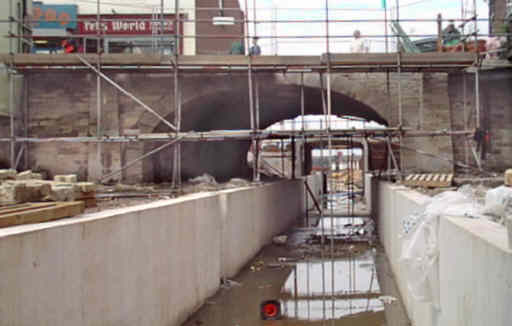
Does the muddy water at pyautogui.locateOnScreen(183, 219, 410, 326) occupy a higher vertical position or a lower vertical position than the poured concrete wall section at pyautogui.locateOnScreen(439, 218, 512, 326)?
lower

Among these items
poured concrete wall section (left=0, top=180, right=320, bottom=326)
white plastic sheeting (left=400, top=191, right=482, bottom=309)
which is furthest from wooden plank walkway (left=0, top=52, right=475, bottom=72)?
white plastic sheeting (left=400, top=191, right=482, bottom=309)

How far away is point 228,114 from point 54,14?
20.9 feet

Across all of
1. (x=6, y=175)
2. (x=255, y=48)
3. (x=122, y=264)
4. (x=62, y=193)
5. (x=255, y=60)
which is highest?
(x=255, y=48)

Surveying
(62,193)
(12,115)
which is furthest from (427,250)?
(12,115)

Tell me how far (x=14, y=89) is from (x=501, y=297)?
13.1 metres

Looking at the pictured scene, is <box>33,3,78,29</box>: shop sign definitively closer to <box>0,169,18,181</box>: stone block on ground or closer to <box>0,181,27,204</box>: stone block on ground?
<box>0,169,18,181</box>: stone block on ground

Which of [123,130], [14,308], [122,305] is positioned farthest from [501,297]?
[123,130]

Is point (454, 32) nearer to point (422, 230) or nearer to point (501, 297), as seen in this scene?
point (422, 230)

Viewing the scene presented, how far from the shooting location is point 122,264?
4953 mm

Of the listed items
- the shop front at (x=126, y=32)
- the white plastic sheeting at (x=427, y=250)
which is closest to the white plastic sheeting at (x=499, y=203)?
the white plastic sheeting at (x=427, y=250)

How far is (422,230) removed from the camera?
176 inches

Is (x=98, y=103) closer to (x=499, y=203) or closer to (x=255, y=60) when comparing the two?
(x=255, y=60)

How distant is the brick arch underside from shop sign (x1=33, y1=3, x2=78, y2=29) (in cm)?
545

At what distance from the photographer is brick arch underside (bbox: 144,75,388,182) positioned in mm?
14281
